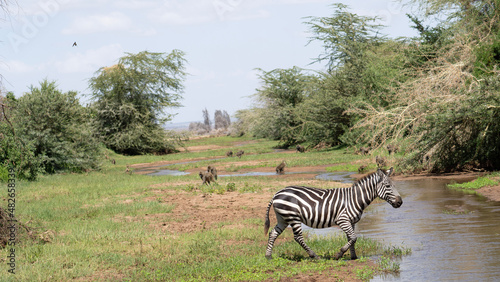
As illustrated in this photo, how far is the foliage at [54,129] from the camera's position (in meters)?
28.4

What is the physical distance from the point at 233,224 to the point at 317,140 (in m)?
30.7

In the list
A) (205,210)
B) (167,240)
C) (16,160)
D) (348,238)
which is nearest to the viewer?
(348,238)

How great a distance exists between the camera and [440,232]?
37.6 feet

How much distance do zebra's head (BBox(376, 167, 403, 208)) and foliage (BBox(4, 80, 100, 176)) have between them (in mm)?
21568

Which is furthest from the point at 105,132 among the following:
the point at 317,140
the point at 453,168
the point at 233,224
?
the point at 233,224

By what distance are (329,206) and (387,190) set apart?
1051 millimetres

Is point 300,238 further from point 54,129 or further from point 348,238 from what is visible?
point 54,129

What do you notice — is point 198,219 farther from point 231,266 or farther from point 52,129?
point 52,129

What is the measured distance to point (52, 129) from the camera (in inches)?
1177

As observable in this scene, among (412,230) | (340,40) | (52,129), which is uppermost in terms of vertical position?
(340,40)

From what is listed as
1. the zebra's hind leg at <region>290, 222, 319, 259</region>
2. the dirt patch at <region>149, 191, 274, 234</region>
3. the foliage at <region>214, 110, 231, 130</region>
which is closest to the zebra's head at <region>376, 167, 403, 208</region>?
the zebra's hind leg at <region>290, 222, 319, 259</region>

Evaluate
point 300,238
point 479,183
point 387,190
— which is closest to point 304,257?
point 300,238

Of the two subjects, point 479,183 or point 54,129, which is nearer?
point 479,183

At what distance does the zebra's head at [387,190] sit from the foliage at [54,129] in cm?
2157
